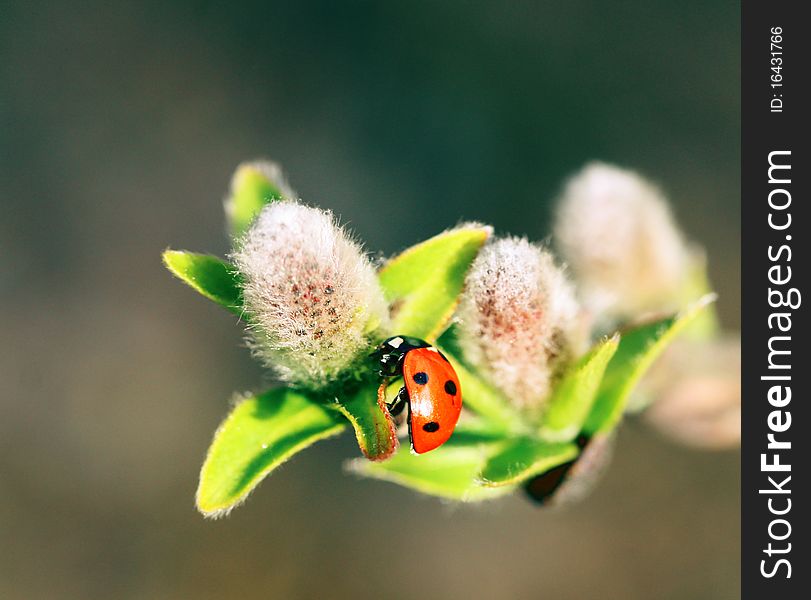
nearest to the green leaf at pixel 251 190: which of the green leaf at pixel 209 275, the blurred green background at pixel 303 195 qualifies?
the green leaf at pixel 209 275

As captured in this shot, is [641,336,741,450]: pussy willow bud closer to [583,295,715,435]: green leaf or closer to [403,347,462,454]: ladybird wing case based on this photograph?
[583,295,715,435]: green leaf

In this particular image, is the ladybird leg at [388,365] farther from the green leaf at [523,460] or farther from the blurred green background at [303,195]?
the blurred green background at [303,195]

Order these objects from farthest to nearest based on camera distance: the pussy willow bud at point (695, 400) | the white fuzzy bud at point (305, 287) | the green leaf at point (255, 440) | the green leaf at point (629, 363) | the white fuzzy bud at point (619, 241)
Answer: the pussy willow bud at point (695, 400), the white fuzzy bud at point (619, 241), the green leaf at point (629, 363), the green leaf at point (255, 440), the white fuzzy bud at point (305, 287)

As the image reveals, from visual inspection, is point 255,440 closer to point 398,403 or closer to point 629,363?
point 398,403

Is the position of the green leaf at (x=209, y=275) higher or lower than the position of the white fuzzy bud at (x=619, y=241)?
lower

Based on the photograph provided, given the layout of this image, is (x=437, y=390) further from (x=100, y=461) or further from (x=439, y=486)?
(x=100, y=461)

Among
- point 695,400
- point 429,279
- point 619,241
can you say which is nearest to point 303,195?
Result: point 619,241

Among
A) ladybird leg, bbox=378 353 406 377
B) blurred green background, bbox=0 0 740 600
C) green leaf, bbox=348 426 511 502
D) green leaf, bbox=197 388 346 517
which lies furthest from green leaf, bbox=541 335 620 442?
blurred green background, bbox=0 0 740 600
